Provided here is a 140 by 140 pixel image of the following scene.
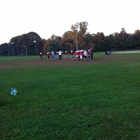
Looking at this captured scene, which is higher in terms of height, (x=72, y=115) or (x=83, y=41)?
(x=83, y=41)

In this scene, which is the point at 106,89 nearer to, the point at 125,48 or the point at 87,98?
the point at 87,98

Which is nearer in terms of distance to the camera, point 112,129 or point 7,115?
point 112,129

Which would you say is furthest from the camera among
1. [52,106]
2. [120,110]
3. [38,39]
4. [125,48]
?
[38,39]

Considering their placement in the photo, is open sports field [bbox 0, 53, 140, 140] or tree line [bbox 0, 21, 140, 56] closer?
open sports field [bbox 0, 53, 140, 140]

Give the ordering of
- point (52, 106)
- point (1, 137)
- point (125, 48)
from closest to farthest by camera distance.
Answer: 1. point (1, 137)
2. point (52, 106)
3. point (125, 48)

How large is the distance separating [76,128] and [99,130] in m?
0.54

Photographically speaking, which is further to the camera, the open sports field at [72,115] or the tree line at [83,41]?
the tree line at [83,41]

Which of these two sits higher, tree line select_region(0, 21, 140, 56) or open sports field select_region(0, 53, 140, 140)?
tree line select_region(0, 21, 140, 56)

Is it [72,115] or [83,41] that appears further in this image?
[83,41]

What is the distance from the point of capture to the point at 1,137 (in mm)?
4406

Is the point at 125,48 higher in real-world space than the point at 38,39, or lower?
lower

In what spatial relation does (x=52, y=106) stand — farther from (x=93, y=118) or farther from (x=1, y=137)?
(x=1, y=137)

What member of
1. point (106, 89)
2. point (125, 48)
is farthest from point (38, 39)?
point (106, 89)

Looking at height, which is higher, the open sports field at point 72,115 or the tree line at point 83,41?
the tree line at point 83,41
